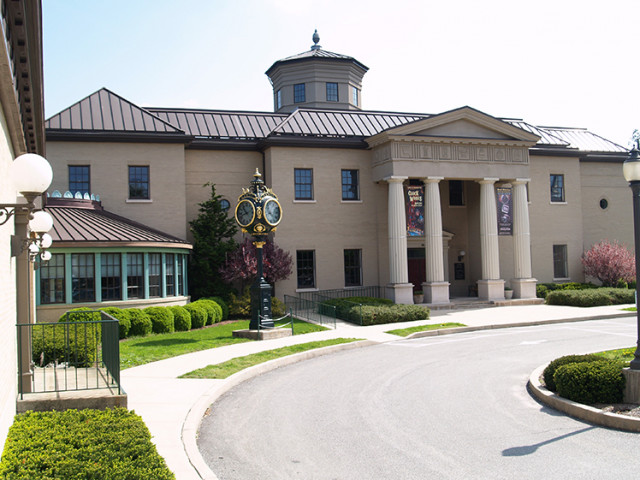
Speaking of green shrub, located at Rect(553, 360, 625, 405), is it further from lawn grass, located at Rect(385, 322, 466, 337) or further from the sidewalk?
lawn grass, located at Rect(385, 322, 466, 337)

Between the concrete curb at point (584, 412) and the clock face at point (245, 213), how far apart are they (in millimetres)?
12043

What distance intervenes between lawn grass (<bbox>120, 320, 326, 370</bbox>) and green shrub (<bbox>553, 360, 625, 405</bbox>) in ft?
33.7

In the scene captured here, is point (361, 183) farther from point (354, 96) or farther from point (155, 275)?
point (155, 275)

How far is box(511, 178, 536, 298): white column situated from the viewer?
108 ft

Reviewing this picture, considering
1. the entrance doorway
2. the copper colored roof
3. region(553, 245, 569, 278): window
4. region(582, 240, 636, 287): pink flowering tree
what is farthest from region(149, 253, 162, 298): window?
region(582, 240, 636, 287): pink flowering tree

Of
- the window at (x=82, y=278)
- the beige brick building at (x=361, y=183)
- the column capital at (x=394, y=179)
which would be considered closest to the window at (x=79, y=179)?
the beige brick building at (x=361, y=183)

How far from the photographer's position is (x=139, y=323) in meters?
21.7

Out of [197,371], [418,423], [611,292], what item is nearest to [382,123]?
[611,292]

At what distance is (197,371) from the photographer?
46.1 feet

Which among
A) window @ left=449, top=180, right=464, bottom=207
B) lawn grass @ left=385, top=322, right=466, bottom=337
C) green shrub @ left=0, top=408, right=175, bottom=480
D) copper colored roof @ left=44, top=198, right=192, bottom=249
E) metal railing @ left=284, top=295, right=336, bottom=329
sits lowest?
lawn grass @ left=385, top=322, right=466, bottom=337

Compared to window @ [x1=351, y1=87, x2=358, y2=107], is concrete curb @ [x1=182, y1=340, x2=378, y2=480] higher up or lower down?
lower down

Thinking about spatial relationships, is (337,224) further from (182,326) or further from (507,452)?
(507,452)

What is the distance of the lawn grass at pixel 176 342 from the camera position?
16422 millimetres

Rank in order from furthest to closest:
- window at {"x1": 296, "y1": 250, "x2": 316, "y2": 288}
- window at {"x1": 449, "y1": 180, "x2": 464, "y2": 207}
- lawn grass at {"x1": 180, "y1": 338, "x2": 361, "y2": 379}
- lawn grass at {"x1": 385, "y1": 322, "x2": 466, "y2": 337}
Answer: window at {"x1": 449, "y1": 180, "x2": 464, "y2": 207} → window at {"x1": 296, "y1": 250, "x2": 316, "y2": 288} → lawn grass at {"x1": 385, "y1": 322, "x2": 466, "y2": 337} → lawn grass at {"x1": 180, "y1": 338, "x2": 361, "y2": 379}
